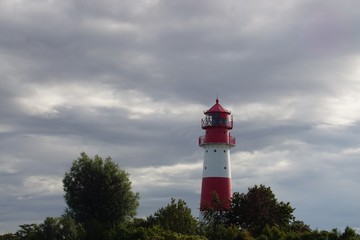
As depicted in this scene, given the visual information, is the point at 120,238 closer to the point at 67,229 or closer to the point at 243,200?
the point at 67,229

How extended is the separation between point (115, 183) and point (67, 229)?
38.9 feet

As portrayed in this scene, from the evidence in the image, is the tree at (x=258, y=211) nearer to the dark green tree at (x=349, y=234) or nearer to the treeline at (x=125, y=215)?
the treeline at (x=125, y=215)

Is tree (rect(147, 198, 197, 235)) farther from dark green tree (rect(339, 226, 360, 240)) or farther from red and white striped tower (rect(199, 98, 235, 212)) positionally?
dark green tree (rect(339, 226, 360, 240))

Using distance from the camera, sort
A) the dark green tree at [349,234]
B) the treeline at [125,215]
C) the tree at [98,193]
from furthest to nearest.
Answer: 1. the tree at [98,193]
2. the treeline at [125,215]
3. the dark green tree at [349,234]

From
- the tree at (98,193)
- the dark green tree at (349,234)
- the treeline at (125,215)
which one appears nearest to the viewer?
the dark green tree at (349,234)

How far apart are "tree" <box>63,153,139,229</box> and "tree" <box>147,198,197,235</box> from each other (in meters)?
4.23

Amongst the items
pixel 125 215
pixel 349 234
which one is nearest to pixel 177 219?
pixel 125 215

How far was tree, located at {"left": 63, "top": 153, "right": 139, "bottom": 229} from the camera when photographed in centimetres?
9044

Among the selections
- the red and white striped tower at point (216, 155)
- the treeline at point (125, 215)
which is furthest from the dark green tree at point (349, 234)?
the red and white striped tower at point (216, 155)

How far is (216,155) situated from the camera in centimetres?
9881

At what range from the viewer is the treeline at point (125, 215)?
8244cm

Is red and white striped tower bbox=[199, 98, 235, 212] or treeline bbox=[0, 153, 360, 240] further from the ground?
red and white striped tower bbox=[199, 98, 235, 212]

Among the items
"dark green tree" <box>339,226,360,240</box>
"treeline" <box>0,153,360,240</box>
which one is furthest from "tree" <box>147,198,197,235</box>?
"dark green tree" <box>339,226,360,240</box>

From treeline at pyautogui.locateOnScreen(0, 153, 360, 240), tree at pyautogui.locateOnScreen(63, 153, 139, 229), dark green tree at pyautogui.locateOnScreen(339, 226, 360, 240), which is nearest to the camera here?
dark green tree at pyautogui.locateOnScreen(339, 226, 360, 240)
